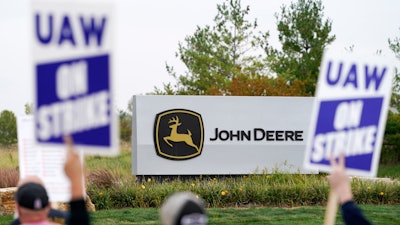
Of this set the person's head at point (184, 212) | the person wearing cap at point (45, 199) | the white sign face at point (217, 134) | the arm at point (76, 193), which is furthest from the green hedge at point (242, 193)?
the person's head at point (184, 212)

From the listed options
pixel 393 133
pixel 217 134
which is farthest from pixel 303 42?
pixel 217 134

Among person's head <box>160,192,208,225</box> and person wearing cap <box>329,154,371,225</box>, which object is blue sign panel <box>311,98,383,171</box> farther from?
person's head <box>160,192,208,225</box>

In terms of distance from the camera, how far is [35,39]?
3.54 m

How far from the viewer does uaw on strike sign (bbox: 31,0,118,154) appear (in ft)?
11.6

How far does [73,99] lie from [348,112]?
168 cm

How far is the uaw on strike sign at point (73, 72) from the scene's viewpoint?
3.55 meters

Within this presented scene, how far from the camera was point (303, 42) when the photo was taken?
140 ft

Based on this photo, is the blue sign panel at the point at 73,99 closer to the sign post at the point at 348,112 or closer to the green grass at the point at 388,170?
the sign post at the point at 348,112

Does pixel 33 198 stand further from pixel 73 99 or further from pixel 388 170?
pixel 388 170

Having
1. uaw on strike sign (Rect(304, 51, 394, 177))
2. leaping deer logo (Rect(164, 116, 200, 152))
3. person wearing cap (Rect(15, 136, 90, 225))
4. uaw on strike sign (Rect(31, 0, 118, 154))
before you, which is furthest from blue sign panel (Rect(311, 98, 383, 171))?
leaping deer logo (Rect(164, 116, 200, 152))

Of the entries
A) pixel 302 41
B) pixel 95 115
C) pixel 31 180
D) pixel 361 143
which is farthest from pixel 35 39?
pixel 302 41

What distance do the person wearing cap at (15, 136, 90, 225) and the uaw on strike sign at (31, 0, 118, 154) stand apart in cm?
10

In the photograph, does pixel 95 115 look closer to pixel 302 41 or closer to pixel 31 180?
pixel 31 180

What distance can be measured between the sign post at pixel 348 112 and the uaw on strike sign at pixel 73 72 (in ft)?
4.03
